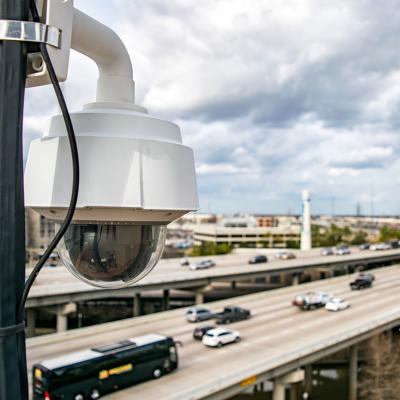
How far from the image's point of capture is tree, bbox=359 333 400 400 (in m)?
25.8

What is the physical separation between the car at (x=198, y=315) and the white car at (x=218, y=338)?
5.67 m

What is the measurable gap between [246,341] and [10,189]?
22.7 metres

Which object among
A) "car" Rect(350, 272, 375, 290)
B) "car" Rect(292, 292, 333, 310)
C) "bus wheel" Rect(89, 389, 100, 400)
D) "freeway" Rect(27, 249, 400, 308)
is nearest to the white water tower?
"freeway" Rect(27, 249, 400, 308)

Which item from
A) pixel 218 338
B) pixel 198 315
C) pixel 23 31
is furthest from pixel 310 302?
pixel 23 31

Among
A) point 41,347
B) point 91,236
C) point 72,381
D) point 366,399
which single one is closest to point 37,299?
→ point 41,347

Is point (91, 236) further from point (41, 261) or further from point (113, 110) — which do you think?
point (113, 110)

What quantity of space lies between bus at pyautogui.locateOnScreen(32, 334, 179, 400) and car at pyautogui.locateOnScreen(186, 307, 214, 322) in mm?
9861

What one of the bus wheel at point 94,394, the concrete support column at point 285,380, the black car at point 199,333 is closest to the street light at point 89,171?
the bus wheel at point 94,394

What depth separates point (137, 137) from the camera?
151 centimetres

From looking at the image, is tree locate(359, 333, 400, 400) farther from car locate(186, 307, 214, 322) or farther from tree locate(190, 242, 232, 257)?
tree locate(190, 242, 232, 257)

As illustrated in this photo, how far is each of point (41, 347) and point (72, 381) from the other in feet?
23.5

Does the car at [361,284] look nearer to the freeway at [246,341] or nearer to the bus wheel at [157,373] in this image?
the freeway at [246,341]

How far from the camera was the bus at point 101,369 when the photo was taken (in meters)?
15.3

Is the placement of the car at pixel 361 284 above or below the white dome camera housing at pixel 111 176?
below
